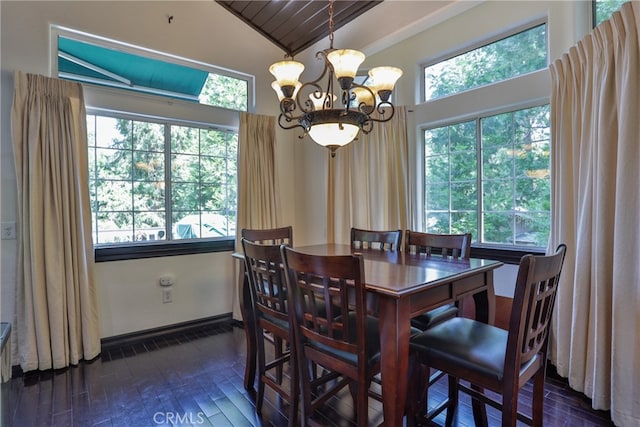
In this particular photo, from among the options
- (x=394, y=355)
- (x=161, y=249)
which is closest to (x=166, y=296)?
(x=161, y=249)

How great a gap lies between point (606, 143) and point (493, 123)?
1010 millimetres

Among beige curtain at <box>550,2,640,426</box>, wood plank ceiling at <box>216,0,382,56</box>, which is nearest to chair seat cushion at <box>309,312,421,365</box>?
beige curtain at <box>550,2,640,426</box>

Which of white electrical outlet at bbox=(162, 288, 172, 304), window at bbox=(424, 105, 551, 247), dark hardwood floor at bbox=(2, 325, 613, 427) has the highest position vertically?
window at bbox=(424, 105, 551, 247)

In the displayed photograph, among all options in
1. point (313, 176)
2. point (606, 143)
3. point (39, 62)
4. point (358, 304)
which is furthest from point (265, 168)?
point (606, 143)

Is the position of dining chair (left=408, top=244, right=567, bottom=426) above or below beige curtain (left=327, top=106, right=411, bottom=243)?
below

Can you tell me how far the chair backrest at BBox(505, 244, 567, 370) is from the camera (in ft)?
4.10

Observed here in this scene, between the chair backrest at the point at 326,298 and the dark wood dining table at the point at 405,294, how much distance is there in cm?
10

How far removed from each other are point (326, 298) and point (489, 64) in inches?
102

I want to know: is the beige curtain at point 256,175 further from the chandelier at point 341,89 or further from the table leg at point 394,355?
the table leg at point 394,355

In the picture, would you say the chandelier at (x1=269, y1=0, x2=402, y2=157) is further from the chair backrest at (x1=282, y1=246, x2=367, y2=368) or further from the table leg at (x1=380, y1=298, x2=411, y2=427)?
the table leg at (x1=380, y1=298, x2=411, y2=427)

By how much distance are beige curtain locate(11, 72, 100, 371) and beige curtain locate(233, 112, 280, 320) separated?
1368mm

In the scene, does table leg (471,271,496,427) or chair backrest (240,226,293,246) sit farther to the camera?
chair backrest (240,226,293,246)

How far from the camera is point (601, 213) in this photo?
6.25 ft

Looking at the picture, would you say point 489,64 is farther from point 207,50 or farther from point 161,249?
point 161,249
